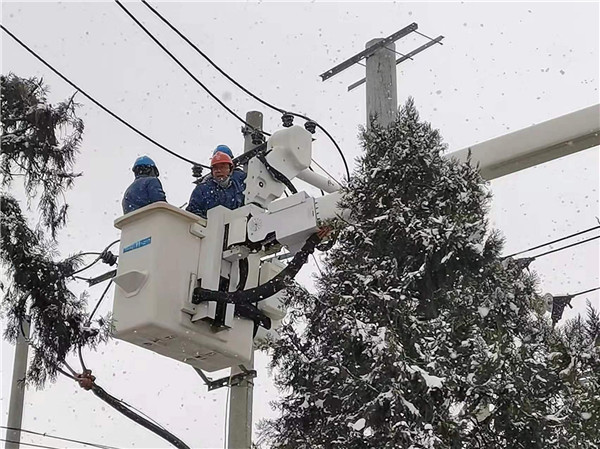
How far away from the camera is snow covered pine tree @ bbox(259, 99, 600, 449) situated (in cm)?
454

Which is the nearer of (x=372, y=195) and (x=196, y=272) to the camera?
(x=372, y=195)

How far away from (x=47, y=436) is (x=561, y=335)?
423 inches

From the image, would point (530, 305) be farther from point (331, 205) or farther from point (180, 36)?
point (180, 36)

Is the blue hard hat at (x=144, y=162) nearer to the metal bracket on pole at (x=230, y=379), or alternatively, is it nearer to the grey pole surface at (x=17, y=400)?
the metal bracket on pole at (x=230, y=379)

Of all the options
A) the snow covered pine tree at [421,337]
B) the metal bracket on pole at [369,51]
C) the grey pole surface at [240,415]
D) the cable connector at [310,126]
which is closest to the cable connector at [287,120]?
the cable connector at [310,126]

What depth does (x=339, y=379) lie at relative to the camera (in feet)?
15.9

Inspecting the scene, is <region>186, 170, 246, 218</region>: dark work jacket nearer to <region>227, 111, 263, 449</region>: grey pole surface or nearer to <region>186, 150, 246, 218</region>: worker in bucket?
<region>186, 150, 246, 218</region>: worker in bucket

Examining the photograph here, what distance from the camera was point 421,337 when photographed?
15.3ft

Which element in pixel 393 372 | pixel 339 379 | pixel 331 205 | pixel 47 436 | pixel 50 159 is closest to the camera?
pixel 393 372

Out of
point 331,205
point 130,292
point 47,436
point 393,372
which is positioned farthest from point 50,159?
point 47,436

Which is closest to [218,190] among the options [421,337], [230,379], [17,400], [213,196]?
[213,196]

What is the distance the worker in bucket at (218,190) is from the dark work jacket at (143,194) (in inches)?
10.9

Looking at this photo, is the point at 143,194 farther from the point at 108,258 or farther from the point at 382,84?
the point at 382,84

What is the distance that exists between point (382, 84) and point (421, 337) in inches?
140
